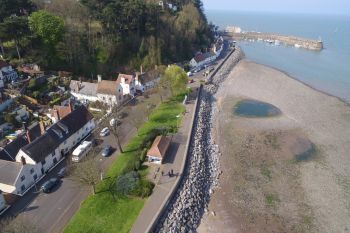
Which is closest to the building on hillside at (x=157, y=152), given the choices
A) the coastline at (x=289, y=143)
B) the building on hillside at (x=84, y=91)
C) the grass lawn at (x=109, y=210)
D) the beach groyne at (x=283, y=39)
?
the grass lawn at (x=109, y=210)

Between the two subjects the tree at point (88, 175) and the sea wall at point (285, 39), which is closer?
the tree at point (88, 175)

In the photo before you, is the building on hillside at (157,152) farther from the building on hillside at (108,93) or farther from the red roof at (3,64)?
the red roof at (3,64)

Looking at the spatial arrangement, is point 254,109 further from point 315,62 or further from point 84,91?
point 315,62

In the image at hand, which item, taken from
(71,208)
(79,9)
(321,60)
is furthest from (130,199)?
(321,60)

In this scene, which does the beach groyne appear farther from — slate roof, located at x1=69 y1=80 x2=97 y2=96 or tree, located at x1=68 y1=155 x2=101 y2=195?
tree, located at x1=68 y1=155 x2=101 y2=195

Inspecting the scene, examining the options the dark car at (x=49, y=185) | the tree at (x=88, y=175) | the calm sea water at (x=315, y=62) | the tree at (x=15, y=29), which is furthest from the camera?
the calm sea water at (x=315, y=62)

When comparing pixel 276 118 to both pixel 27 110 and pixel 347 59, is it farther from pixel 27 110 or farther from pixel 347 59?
pixel 347 59

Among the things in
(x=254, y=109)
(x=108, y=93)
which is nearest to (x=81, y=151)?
(x=108, y=93)
